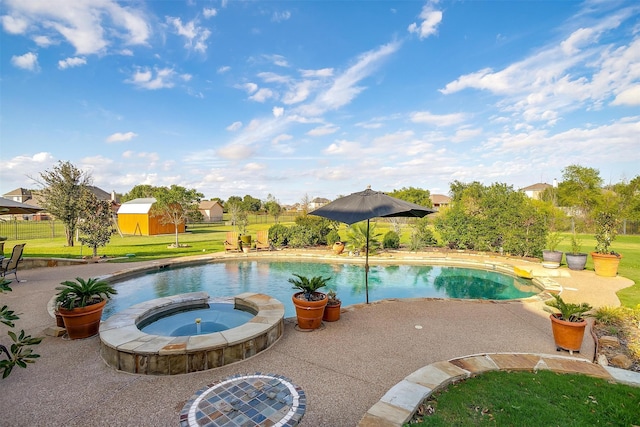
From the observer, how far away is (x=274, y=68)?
13.2 m

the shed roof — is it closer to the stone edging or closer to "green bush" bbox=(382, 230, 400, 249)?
"green bush" bbox=(382, 230, 400, 249)

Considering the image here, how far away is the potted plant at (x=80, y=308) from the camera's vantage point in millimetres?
4355

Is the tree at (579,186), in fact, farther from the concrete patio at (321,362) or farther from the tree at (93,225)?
the tree at (93,225)

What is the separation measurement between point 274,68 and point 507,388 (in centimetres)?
1380

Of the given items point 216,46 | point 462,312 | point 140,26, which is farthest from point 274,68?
point 462,312

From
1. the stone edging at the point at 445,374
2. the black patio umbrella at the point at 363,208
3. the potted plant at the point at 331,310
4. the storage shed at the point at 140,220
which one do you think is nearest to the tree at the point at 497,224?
the black patio umbrella at the point at 363,208

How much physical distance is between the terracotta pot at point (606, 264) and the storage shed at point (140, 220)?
2528cm

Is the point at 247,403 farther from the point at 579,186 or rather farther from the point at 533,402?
the point at 579,186

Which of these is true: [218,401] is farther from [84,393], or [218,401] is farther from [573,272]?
[573,272]

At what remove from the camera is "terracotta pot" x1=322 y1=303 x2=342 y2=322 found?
5.19 metres

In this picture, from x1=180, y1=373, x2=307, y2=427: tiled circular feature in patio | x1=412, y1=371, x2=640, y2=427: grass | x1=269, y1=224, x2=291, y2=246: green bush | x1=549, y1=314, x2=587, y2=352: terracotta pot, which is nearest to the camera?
x1=412, y1=371, x2=640, y2=427: grass

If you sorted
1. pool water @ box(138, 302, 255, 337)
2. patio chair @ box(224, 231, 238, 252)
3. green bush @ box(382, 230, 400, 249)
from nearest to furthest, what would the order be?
1. pool water @ box(138, 302, 255, 337)
2. patio chair @ box(224, 231, 238, 252)
3. green bush @ box(382, 230, 400, 249)

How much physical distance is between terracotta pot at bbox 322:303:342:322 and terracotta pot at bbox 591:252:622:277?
9.12 m

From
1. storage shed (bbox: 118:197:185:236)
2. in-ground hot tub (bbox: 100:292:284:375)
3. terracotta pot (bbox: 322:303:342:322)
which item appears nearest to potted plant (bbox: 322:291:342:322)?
terracotta pot (bbox: 322:303:342:322)
